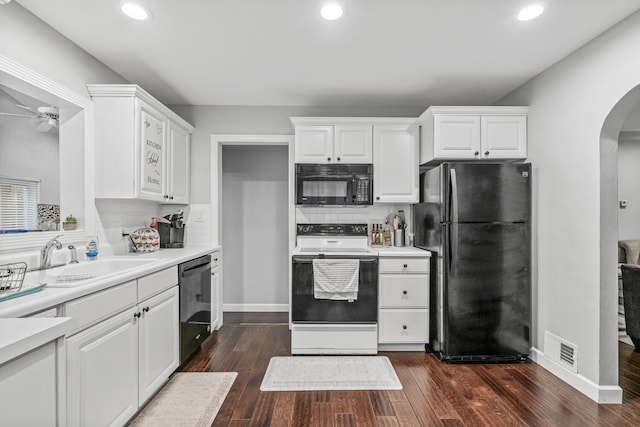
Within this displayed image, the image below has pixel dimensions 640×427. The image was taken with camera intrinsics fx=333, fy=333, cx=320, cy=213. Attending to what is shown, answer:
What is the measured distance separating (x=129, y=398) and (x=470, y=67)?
3353mm

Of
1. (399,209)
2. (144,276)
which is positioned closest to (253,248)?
(399,209)

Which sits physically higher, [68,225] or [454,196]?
[454,196]

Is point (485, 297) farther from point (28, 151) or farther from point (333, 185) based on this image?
point (28, 151)

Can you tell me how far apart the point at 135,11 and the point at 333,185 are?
2068 mm

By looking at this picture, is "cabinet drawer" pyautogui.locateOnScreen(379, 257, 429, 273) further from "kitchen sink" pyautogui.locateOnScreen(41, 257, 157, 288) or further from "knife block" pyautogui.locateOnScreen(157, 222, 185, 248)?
"knife block" pyautogui.locateOnScreen(157, 222, 185, 248)

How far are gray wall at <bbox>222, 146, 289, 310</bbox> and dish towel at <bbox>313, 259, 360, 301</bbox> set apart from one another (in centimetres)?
150

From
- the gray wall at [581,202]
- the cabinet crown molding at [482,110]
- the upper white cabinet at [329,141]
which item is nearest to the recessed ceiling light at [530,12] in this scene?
the gray wall at [581,202]

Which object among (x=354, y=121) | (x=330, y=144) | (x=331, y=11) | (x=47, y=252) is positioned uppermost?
(x=331, y=11)

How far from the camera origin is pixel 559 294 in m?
2.60

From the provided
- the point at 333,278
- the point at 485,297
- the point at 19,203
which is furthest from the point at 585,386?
the point at 19,203

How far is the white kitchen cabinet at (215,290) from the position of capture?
345 cm

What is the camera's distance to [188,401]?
2217 millimetres

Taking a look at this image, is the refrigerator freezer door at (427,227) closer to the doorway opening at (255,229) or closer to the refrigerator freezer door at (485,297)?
the refrigerator freezer door at (485,297)

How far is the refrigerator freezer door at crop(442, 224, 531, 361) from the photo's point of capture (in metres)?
2.80
